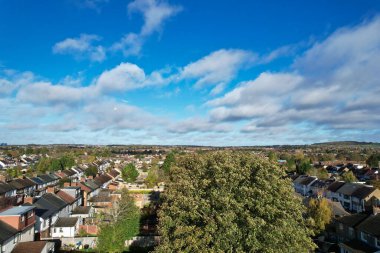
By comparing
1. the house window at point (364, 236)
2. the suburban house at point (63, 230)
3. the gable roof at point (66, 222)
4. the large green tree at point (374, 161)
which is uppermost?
the large green tree at point (374, 161)

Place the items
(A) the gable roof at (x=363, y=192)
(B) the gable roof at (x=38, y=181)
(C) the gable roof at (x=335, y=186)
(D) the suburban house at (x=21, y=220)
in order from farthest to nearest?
(B) the gable roof at (x=38, y=181) < (C) the gable roof at (x=335, y=186) < (A) the gable roof at (x=363, y=192) < (D) the suburban house at (x=21, y=220)

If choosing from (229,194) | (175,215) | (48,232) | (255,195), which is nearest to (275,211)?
(255,195)

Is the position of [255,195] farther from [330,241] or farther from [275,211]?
[330,241]

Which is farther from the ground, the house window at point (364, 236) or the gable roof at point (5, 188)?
the gable roof at point (5, 188)

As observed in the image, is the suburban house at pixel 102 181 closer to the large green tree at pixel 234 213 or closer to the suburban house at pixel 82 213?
the suburban house at pixel 82 213

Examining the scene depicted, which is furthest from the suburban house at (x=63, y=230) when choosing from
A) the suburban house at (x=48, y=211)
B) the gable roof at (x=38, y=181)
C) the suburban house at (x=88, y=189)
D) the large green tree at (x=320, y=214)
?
the gable roof at (x=38, y=181)

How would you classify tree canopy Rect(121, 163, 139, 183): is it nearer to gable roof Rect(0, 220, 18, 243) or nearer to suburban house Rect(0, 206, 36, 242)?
suburban house Rect(0, 206, 36, 242)

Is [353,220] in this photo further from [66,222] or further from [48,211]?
[48,211]
